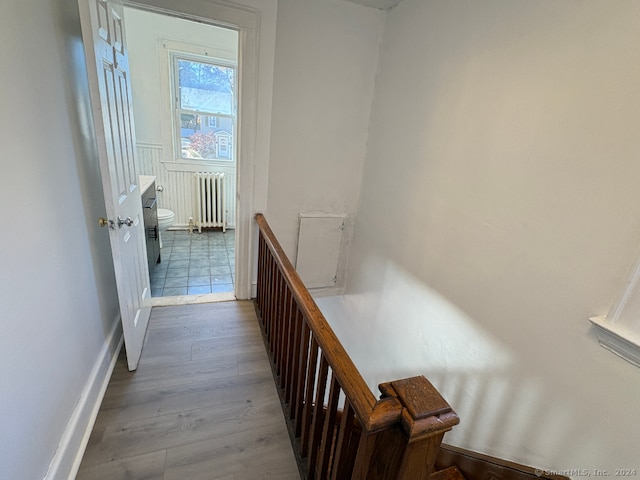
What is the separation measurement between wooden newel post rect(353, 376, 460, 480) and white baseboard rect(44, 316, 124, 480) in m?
1.16


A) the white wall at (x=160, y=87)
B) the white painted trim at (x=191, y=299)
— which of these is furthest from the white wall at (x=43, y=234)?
the white wall at (x=160, y=87)

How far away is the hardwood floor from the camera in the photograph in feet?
4.22

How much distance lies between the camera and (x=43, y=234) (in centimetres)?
108

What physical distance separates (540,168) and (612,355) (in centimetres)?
72

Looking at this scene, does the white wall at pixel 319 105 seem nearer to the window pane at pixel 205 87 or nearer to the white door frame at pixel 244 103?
the white door frame at pixel 244 103

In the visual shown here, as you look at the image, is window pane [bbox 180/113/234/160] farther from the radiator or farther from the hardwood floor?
the hardwood floor

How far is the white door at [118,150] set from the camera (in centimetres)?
124

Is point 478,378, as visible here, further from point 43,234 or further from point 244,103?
point 244,103

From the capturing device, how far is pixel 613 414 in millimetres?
1025

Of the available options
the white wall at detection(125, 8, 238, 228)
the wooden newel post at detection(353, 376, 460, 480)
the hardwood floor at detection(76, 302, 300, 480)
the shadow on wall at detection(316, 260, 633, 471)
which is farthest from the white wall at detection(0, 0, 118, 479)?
the white wall at detection(125, 8, 238, 228)

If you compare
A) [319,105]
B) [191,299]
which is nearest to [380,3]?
[319,105]

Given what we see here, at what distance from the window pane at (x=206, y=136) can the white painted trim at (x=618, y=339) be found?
4157 mm

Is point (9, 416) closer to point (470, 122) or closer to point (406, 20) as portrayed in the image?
point (470, 122)

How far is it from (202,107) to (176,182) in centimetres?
104
